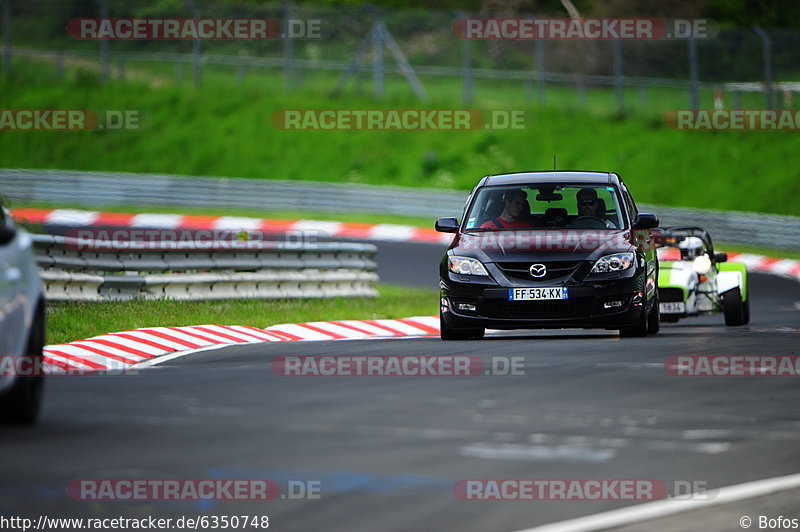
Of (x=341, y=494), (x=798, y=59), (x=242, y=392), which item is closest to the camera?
(x=341, y=494)

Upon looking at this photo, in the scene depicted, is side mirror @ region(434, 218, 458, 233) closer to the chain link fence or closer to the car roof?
the car roof

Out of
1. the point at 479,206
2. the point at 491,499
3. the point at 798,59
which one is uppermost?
the point at 798,59

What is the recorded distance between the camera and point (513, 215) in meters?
15.7

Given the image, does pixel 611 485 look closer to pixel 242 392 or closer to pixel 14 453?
pixel 14 453

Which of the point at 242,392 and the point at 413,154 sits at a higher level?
the point at 413,154

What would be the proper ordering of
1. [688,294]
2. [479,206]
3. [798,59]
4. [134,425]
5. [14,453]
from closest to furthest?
[14,453]
[134,425]
[479,206]
[688,294]
[798,59]

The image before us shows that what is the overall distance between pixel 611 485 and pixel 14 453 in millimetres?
2876

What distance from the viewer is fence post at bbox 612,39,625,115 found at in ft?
132

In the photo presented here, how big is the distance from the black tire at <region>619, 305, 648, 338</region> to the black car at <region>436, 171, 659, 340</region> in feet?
0.04

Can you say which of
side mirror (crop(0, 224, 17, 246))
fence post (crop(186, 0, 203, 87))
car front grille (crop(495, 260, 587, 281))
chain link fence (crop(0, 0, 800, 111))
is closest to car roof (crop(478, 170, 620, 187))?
car front grille (crop(495, 260, 587, 281))

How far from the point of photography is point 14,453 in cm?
789

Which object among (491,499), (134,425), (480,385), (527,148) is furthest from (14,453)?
(527,148)

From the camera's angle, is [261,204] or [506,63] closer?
[261,204]

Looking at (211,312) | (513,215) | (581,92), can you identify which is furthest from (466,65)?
(513,215)
